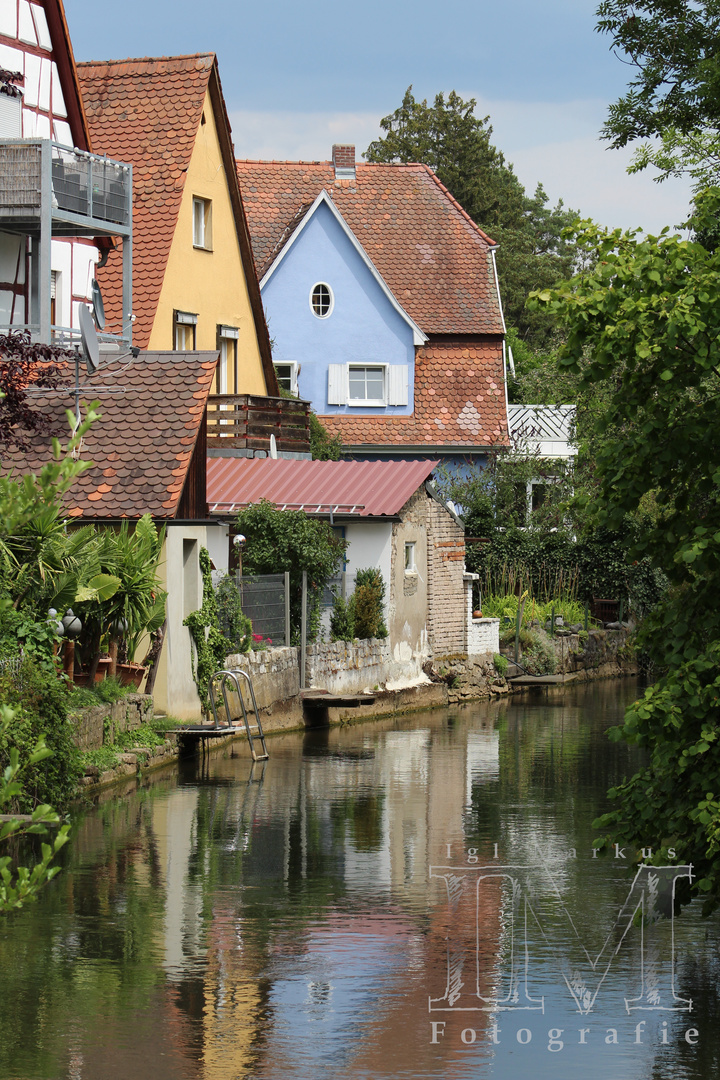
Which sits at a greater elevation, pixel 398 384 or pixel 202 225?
pixel 202 225

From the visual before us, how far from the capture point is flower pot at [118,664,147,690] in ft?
69.6

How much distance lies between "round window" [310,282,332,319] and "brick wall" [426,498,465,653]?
12.5 metres

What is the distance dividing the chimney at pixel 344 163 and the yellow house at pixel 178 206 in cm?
1324

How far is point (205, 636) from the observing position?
23.1m

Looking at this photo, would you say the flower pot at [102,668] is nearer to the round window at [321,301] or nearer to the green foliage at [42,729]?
the green foliage at [42,729]

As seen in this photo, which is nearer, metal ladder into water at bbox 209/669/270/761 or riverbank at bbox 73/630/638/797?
riverbank at bbox 73/630/638/797

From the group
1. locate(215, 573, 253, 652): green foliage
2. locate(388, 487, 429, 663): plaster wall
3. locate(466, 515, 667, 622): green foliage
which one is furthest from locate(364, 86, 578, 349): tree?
locate(215, 573, 253, 652): green foliage

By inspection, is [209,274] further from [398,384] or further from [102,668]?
[102,668]

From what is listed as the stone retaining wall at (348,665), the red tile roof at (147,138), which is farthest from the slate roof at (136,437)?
the red tile roof at (147,138)

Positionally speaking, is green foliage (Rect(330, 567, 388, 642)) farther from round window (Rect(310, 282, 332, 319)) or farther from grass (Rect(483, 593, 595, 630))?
round window (Rect(310, 282, 332, 319))

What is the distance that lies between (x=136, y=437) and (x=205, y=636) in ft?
10.2

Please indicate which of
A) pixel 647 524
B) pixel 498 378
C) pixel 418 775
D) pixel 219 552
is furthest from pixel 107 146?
pixel 647 524

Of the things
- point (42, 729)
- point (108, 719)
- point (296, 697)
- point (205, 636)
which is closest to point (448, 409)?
point (296, 697)

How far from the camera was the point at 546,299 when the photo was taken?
962 centimetres
